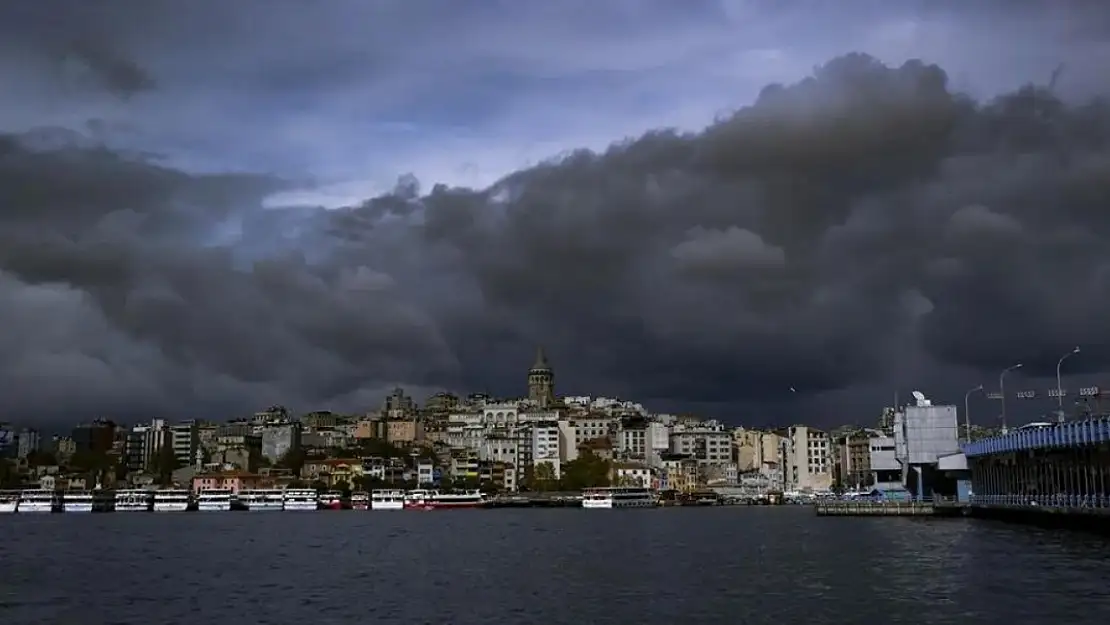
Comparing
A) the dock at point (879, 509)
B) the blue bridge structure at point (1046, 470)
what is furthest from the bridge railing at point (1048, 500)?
the dock at point (879, 509)

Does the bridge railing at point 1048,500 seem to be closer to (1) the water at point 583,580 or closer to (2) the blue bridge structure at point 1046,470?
(2) the blue bridge structure at point 1046,470

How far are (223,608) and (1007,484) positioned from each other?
84.2 metres

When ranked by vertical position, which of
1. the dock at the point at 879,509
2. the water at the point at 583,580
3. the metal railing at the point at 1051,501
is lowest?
the water at the point at 583,580

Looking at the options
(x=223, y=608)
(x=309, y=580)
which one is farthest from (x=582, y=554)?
(x=223, y=608)

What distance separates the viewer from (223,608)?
146ft

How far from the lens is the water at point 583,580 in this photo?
133 feet

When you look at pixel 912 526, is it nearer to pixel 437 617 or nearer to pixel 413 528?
pixel 413 528

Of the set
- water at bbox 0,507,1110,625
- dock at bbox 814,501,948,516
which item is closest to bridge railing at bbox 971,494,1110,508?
water at bbox 0,507,1110,625

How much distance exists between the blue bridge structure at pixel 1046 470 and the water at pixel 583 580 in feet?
13.6

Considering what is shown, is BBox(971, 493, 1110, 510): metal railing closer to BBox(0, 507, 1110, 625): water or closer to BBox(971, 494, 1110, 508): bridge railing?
BBox(971, 494, 1110, 508): bridge railing

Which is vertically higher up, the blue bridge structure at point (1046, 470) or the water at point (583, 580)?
the blue bridge structure at point (1046, 470)

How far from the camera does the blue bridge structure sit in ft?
265

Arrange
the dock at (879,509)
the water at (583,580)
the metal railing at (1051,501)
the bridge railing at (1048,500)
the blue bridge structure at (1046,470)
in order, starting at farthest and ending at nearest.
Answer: the dock at (879,509) → the blue bridge structure at (1046,470) → the bridge railing at (1048,500) → the metal railing at (1051,501) → the water at (583,580)

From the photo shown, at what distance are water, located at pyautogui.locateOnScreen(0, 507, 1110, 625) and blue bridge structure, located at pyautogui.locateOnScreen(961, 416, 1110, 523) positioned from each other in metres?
4.15
